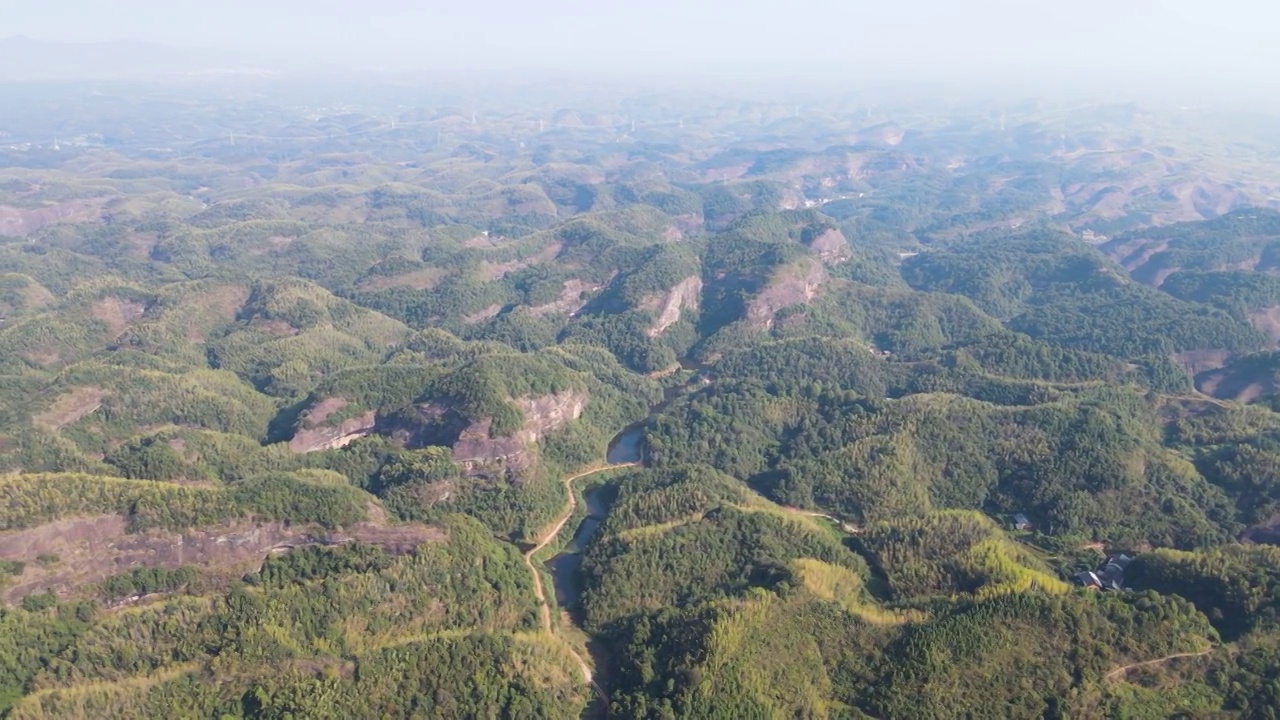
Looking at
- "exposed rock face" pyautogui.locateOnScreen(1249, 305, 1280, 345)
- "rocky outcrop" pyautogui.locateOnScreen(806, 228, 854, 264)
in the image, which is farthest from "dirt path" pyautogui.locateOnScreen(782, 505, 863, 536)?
"exposed rock face" pyautogui.locateOnScreen(1249, 305, 1280, 345)

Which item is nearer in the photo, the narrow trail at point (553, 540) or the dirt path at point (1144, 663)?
the dirt path at point (1144, 663)

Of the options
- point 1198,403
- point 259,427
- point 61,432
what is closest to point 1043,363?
point 1198,403

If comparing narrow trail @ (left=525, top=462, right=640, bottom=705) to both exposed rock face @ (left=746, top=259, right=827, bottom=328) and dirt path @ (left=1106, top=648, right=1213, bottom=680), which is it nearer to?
dirt path @ (left=1106, top=648, right=1213, bottom=680)

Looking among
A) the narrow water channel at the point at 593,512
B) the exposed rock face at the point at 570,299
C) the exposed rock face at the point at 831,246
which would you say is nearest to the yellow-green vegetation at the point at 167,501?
the narrow water channel at the point at 593,512

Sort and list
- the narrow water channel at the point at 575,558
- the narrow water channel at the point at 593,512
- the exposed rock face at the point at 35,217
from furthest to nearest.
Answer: the exposed rock face at the point at 35,217 < the narrow water channel at the point at 593,512 < the narrow water channel at the point at 575,558

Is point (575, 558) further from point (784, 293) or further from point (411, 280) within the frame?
point (411, 280)

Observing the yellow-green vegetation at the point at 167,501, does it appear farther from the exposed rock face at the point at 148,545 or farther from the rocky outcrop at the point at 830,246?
the rocky outcrop at the point at 830,246

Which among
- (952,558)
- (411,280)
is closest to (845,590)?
(952,558)
